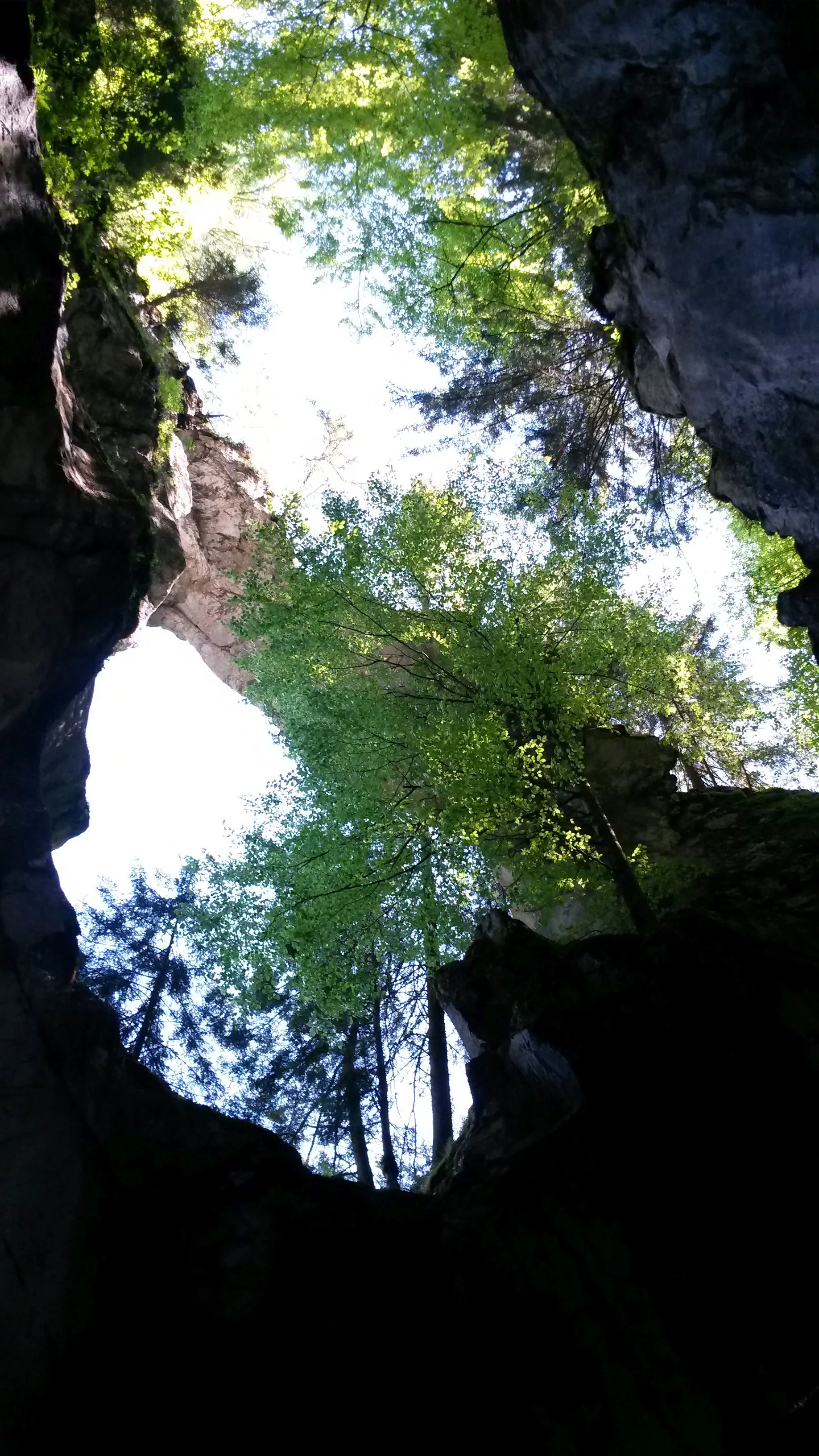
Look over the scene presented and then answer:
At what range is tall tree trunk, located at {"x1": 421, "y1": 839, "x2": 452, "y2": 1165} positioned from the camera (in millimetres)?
9727

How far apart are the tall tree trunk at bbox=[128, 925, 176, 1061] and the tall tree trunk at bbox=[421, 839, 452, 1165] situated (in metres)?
4.02

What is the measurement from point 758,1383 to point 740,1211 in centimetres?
114

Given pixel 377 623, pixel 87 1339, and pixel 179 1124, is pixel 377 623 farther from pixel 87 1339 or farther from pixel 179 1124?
pixel 87 1339

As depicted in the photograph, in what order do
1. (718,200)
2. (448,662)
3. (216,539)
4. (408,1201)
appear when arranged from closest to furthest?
(718,200)
(408,1201)
(448,662)
(216,539)

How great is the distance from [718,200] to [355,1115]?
11.9 metres

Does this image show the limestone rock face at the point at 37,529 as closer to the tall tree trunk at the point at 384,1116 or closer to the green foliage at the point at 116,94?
the green foliage at the point at 116,94

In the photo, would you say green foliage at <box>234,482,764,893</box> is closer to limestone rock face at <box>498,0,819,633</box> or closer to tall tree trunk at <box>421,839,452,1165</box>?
tall tree trunk at <box>421,839,452,1165</box>

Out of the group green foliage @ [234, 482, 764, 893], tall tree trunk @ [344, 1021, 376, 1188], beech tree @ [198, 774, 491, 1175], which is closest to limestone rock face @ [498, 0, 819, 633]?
green foliage @ [234, 482, 764, 893]

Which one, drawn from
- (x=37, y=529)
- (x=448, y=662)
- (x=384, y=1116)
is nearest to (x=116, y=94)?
(x=37, y=529)

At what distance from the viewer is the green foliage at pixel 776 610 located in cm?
1344

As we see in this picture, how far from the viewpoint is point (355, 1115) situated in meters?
11.7

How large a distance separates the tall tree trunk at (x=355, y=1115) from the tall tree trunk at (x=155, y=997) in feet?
9.47

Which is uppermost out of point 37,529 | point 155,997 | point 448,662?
point 37,529

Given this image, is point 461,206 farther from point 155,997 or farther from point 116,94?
point 155,997
